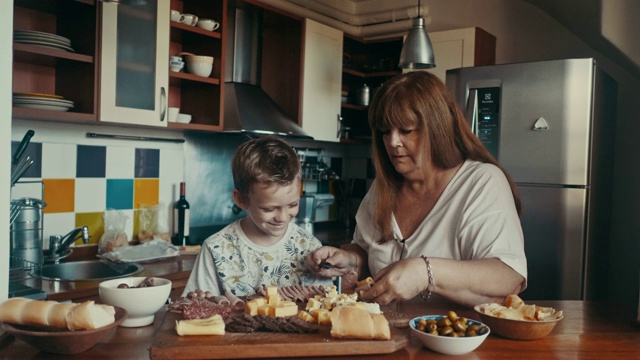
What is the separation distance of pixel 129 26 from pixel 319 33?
1.47 m

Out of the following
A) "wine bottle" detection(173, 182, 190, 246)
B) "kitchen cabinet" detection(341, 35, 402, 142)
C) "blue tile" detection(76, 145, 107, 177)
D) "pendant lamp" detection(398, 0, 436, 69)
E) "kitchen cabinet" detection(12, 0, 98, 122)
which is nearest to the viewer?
"kitchen cabinet" detection(12, 0, 98, 122)

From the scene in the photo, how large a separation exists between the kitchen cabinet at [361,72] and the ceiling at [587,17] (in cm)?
19

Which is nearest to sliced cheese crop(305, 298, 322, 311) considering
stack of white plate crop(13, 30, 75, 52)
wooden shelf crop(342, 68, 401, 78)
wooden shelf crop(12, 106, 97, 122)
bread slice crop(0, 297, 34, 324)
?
bread slice crop(0, 297, 34, 324)

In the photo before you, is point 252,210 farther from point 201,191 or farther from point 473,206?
point 201,191

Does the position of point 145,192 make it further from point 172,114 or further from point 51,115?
point 51,115

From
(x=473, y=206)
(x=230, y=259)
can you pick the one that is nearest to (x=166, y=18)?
(x=230, y=259)

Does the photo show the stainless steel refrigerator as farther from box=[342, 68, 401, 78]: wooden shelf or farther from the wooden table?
the wooden table

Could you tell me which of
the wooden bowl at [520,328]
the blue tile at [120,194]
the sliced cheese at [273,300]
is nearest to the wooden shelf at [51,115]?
the blue tile at [120,194]

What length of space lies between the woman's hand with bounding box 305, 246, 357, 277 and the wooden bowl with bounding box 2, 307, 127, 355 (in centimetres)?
70

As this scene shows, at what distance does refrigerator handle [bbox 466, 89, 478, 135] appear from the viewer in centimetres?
339

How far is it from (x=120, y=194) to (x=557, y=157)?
2.38m

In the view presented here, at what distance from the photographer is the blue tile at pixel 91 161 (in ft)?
9.42

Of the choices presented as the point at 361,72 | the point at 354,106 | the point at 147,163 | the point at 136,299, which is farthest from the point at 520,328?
the point at 361,72

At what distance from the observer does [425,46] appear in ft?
10.2
